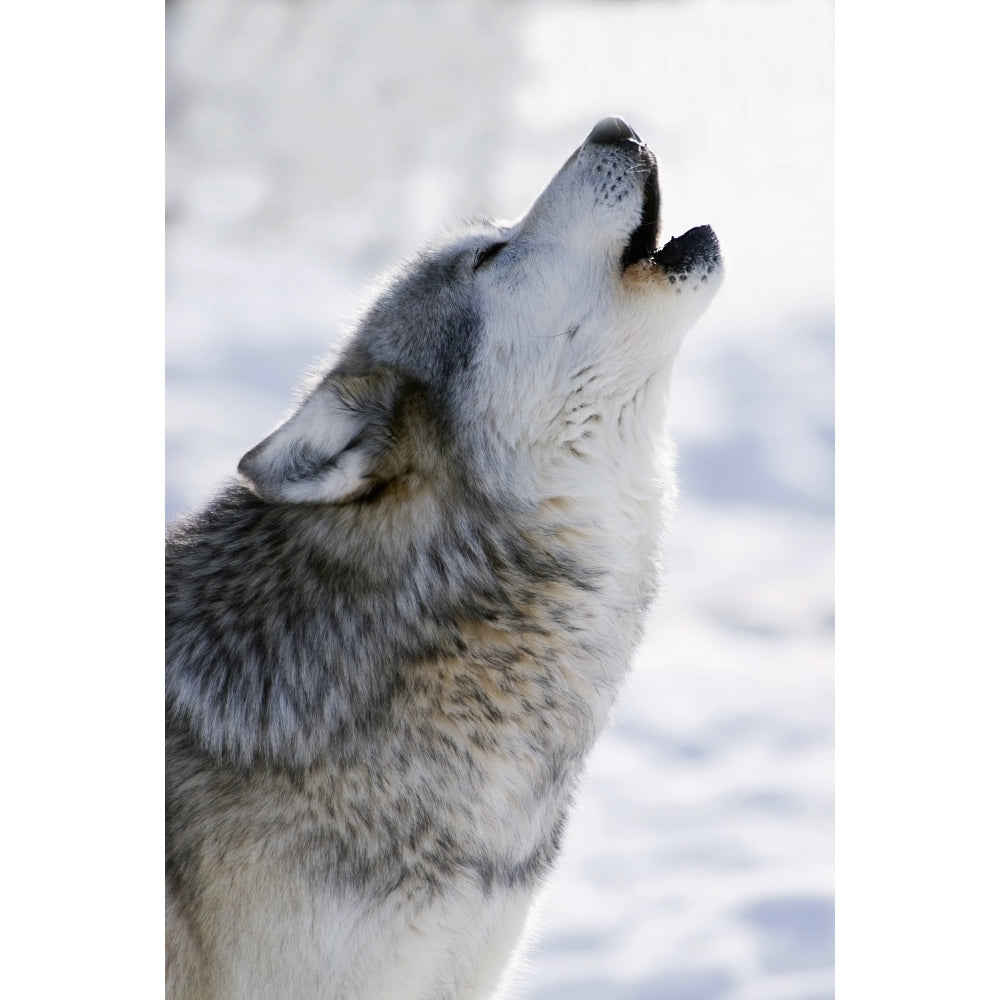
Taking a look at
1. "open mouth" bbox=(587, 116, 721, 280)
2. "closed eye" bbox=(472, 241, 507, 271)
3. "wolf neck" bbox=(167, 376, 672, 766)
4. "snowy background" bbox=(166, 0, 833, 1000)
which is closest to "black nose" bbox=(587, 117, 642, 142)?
"open mouth" bbox=(587, 116, 721, 280)

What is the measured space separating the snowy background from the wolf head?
0.28 m

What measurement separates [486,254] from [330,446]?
0.57 m

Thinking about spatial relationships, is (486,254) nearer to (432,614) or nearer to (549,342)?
(549,342)

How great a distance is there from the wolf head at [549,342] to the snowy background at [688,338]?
283 millimetres

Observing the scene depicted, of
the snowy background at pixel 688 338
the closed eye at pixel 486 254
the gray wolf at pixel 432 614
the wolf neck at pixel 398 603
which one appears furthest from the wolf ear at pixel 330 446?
the snowy background at pixel 688 338

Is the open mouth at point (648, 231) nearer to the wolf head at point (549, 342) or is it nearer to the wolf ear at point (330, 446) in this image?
the wolf head at point (549, 342)

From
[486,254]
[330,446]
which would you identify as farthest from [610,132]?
[330,446]

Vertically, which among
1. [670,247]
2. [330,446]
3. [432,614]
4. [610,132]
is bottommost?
[432,614]

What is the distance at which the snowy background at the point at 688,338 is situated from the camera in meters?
3.05

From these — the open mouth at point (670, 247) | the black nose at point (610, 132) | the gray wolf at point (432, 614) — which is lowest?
the gray wolf at point (432, 614)

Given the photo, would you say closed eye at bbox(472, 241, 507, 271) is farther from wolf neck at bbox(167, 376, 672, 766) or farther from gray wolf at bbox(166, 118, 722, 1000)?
wolf neck at bbox(167, 376, 672, 766)

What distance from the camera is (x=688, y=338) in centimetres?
274

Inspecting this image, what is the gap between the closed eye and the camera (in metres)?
2.55
